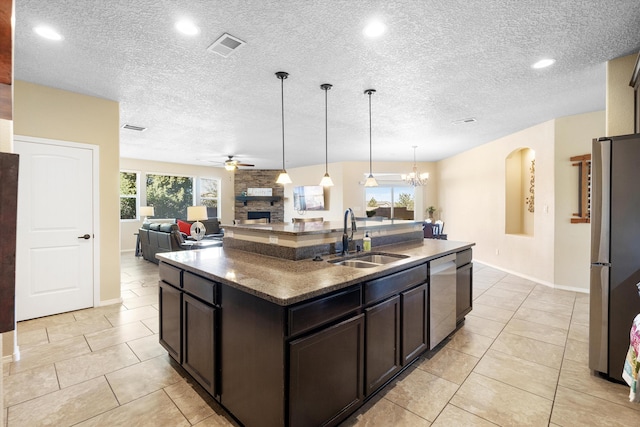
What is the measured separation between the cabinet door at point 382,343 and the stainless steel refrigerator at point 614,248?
5.14 ft

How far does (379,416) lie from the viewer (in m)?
1.86

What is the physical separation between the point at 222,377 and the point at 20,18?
2.88 metres

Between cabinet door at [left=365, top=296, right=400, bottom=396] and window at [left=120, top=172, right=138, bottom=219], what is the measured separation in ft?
28.7

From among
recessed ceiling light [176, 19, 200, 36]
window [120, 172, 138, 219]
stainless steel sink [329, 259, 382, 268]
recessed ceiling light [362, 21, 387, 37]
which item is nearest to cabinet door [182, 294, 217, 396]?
stainless steel sink [329, 259, 382, 268]

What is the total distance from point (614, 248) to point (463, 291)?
51.5 inches

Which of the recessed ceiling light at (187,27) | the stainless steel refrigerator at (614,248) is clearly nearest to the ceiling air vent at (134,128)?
the recessed ceiling light at (187,27)

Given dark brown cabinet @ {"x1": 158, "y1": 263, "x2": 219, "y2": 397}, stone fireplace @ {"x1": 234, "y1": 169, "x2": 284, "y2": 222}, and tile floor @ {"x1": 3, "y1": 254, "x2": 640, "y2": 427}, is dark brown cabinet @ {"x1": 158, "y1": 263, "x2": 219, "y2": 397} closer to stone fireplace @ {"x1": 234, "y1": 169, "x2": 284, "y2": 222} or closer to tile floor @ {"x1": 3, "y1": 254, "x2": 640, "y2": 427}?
tile floor @ {"x1": 3, "y1": 254, "x2": 640, "y2": 427}

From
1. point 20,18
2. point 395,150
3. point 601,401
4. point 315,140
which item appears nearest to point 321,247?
point 601,401

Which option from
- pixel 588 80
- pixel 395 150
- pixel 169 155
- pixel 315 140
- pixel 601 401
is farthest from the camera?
pixel 169 155

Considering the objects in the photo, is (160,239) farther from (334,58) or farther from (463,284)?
(463,284)

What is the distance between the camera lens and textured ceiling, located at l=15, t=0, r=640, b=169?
2.05 metres

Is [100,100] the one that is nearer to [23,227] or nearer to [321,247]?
[23,227]

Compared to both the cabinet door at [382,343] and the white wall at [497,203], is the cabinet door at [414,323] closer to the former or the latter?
the cabinet door at [382,343]

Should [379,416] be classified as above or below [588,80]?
below
